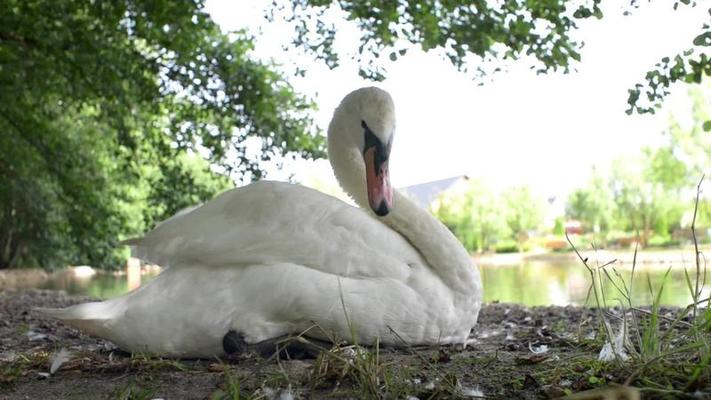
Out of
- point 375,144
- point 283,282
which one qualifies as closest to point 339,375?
point 283,282

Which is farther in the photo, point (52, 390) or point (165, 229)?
point (165, 229)

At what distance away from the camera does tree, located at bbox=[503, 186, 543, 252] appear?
66500 mm

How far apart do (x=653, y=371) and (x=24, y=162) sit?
1259 cm

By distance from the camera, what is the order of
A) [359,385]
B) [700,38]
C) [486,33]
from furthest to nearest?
[486,33]
[700,38]
[359,385]

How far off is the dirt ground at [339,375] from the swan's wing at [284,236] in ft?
1.75

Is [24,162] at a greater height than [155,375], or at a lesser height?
greater

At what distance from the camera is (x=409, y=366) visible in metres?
3.30

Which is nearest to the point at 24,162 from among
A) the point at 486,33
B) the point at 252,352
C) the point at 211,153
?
the point at 211,153

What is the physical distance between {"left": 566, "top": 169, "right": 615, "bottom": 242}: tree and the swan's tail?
55183 millimetres

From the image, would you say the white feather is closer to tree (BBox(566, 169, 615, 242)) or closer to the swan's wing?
the swan's wing

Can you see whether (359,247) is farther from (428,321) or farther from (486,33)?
(486,33)

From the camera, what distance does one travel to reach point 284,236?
4.02 meters

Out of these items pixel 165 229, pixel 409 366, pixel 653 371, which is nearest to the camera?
pixel 653 371

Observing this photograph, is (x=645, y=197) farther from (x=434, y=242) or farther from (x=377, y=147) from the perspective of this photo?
(x=377, y=147)
